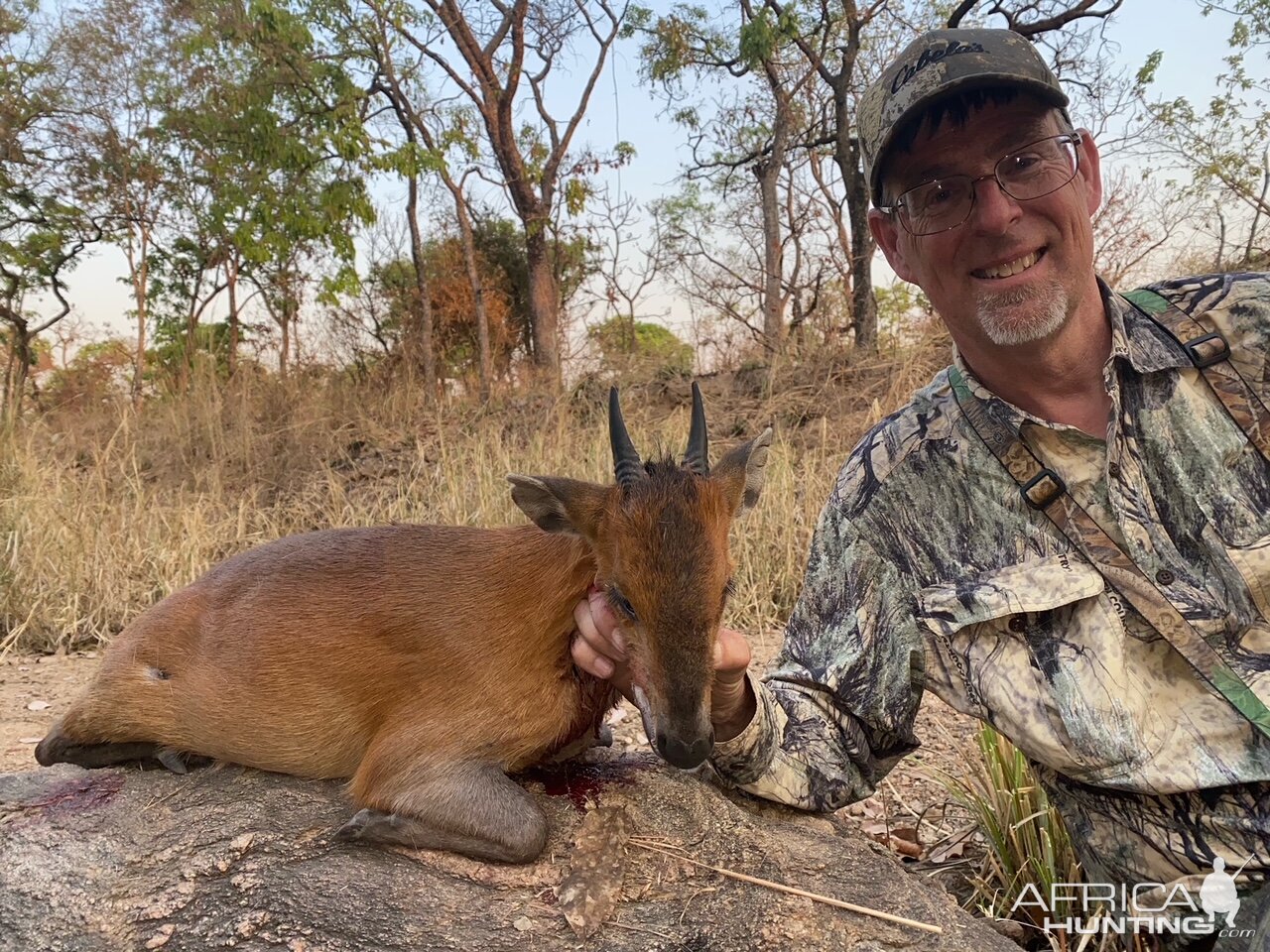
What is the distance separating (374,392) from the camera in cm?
1480

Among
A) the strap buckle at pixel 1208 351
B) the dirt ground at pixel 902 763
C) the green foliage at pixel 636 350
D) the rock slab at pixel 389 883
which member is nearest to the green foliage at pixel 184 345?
the green foliage at pixel 636 350

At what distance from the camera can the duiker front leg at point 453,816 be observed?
8.35 ft

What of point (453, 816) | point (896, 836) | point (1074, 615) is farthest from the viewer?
point (896, 836)

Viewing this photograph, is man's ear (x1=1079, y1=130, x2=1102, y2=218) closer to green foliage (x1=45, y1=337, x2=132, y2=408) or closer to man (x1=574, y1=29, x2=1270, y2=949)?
man (x1=574, y1=29, x2=1270, y2=949)

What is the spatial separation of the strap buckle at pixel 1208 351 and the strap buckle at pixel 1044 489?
0.64 metres

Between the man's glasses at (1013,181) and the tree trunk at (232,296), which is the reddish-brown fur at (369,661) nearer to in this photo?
the man's glasses at (1013,181)

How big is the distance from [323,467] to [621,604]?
986cm

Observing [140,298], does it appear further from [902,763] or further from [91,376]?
[902,763]

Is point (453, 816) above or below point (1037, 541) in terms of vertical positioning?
below

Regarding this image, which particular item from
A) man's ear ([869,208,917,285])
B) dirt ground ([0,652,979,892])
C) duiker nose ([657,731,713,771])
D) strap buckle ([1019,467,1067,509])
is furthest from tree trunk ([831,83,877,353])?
duiker nose ([657,731,713,771])

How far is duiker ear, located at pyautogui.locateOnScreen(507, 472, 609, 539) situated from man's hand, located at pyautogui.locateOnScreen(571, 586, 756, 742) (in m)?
0.26

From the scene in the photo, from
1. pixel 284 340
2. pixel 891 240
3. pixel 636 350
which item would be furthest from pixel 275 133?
pixel 891 240

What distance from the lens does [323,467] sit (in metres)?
11.5

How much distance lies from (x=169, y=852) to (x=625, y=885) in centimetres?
139
